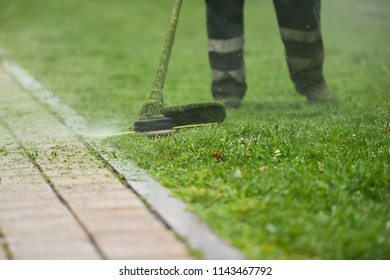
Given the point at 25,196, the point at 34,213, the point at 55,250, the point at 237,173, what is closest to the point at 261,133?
the point at 237,173

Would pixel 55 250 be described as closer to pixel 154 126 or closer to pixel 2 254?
pixel 2 254

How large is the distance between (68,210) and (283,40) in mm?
2509

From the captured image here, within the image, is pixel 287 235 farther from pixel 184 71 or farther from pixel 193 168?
pixel 184 71

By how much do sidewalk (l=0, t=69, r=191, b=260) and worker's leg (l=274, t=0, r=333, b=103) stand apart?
5.18ft

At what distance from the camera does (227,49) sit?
516 centimetres

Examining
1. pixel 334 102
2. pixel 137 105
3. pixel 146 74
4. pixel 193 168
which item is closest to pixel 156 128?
pixel 193 168

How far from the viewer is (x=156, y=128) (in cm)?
436

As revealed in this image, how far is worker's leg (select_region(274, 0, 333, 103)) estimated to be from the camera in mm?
4980

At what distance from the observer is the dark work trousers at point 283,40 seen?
5.01 metres

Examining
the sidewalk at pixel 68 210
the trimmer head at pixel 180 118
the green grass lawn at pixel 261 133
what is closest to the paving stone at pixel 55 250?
the sidewalk at pixel 68 210

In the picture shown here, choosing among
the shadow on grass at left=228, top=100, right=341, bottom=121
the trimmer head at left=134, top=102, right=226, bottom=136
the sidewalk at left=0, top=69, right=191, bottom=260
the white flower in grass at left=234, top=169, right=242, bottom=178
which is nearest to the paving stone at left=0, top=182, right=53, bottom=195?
the sidewalk at left=0, top=69, right=191, bottom=260

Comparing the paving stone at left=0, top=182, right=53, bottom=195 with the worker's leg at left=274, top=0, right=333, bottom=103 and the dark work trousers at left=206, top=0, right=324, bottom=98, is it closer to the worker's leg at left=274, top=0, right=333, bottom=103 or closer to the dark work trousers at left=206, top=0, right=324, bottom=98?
the dark work trousers at left=206, top=0, right=324, bottom=98
